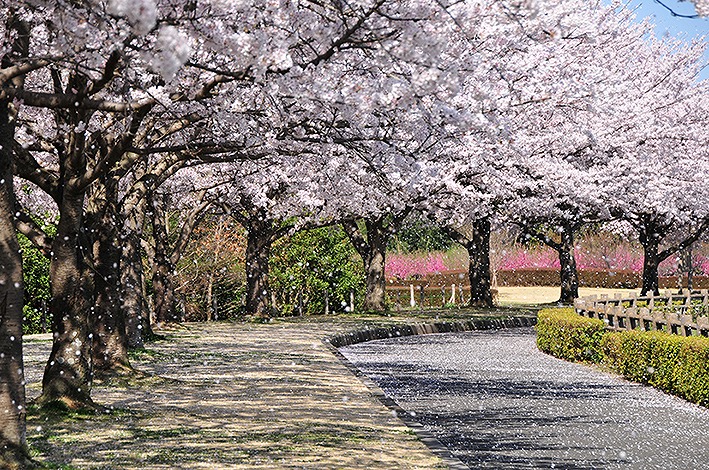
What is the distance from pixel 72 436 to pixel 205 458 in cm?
188

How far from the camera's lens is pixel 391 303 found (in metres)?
48.5

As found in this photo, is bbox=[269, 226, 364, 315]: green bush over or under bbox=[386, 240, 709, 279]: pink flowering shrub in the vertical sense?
under

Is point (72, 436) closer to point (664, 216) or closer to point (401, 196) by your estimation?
point (401, 196)

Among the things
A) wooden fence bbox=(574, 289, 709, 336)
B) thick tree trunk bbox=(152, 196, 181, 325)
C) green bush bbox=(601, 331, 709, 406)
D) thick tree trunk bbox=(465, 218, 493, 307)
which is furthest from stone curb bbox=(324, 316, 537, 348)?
green bush bbox=(601, 331, 709, 406)

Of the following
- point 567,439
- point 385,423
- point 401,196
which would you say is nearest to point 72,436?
point 385,423

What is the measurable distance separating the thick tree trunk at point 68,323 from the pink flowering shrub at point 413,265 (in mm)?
45030

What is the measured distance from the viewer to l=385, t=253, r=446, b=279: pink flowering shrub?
5722cm

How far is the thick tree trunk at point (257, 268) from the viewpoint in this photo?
32.1m

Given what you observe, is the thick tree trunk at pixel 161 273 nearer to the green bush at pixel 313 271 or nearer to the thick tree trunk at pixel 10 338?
the green bush at pixel 313 271

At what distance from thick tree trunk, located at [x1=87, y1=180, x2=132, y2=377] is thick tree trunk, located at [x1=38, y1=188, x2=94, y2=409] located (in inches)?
78.9

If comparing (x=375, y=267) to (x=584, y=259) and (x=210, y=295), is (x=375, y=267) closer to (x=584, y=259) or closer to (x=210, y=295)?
(x=210, y=295)

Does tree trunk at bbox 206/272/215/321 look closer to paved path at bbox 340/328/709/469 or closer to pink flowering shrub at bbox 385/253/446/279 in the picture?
paved path at bbox 340/328/709/469

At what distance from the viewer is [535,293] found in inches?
2302

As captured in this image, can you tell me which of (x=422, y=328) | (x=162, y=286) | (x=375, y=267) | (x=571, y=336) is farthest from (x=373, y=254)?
(x=571, y=336)
